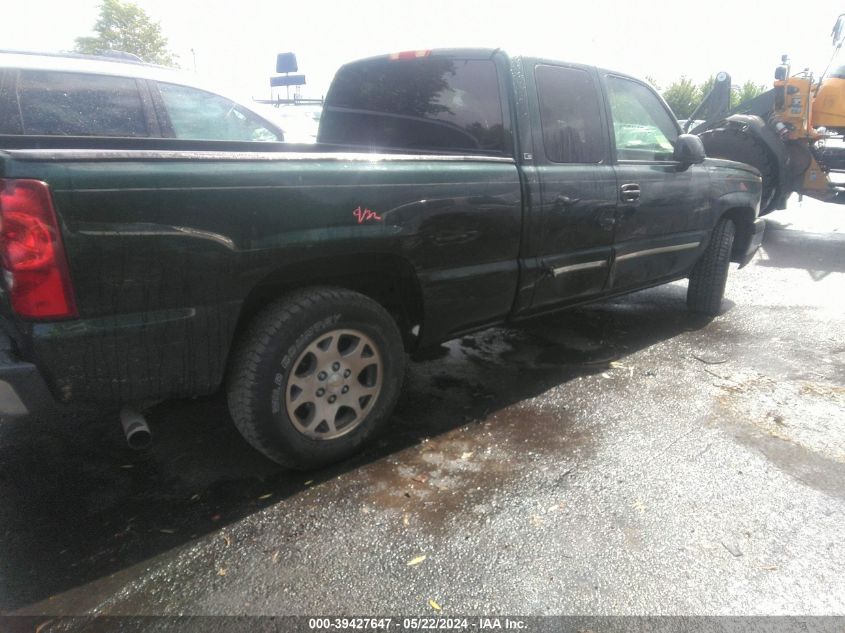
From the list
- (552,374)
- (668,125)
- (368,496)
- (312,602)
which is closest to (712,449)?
(552,374)

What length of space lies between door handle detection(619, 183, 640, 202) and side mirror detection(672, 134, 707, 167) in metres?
0.55

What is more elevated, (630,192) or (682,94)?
(682,94)

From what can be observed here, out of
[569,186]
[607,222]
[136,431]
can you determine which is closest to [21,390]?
[136,431]

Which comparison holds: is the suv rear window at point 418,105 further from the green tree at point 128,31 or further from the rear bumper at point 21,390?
the green tree at point 128,31

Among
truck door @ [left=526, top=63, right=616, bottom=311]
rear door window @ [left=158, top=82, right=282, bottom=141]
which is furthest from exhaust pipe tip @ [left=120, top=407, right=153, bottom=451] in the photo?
rear door window @ [left=158, top=82, right=282, bottom=141]

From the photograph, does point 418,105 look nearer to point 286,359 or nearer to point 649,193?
point 649,193

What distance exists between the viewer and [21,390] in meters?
1.97

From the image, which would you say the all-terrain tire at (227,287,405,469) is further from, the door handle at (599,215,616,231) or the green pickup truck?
Answer: the door handle at (599,215,616,231)

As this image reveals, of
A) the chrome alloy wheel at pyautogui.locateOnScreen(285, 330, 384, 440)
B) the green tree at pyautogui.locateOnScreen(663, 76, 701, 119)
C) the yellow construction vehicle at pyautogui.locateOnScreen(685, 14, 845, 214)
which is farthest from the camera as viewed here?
the green tree at pyautogui.locateOnScreen(663, 76, 701, 119)

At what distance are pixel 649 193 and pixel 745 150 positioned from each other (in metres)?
5.65

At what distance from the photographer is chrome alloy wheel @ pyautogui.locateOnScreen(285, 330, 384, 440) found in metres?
2.55

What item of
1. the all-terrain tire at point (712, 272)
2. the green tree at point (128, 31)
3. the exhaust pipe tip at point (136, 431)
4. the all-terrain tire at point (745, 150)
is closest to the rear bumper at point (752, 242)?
the all-terrain tire at point (712, 272)

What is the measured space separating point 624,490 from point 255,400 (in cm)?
163

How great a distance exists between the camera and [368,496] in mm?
2547
